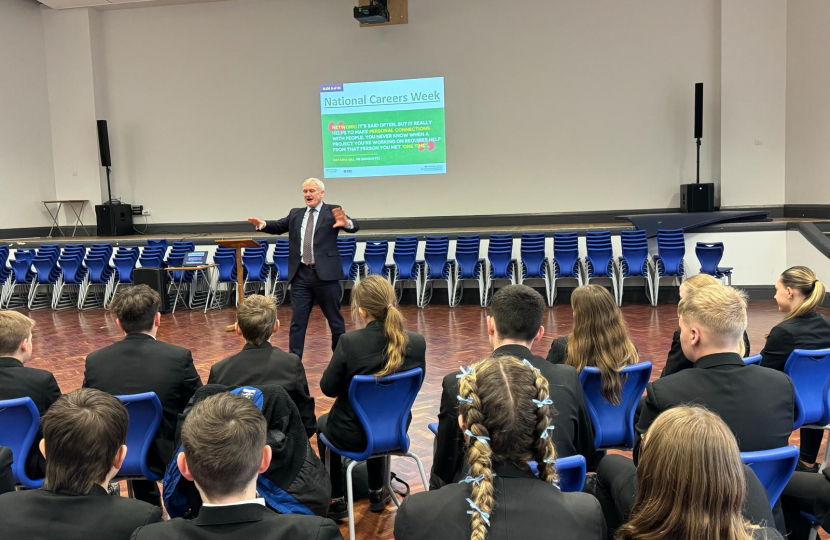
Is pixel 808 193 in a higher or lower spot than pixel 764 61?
lower

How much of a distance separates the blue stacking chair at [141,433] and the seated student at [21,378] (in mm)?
353

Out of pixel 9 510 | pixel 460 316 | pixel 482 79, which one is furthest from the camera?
pixel 482 79

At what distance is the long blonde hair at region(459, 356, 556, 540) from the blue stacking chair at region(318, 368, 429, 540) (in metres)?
1.38

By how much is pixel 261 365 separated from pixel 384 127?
9701 mm

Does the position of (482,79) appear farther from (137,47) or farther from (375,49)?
(137,47)

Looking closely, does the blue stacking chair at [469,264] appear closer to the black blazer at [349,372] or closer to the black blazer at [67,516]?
the black blazer at [349,372]

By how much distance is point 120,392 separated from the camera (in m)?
2.79

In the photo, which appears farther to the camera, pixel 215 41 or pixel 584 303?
pixel 215 41

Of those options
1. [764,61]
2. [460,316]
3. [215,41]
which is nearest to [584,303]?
[460,316]

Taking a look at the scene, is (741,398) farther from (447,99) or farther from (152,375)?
(447,99)

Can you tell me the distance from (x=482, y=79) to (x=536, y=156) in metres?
1.71

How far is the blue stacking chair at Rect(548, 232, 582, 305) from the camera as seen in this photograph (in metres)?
9.54

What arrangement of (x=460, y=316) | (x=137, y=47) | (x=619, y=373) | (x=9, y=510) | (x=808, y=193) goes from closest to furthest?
(x=9, y=510) → (x=619, y=373) → (x=460, y=316) → (x=808, y=193) → (x=137, y=47)

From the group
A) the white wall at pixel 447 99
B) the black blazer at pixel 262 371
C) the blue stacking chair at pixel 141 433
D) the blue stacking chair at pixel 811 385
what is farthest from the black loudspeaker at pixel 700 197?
the blue stacking chair at pixel 141 433
